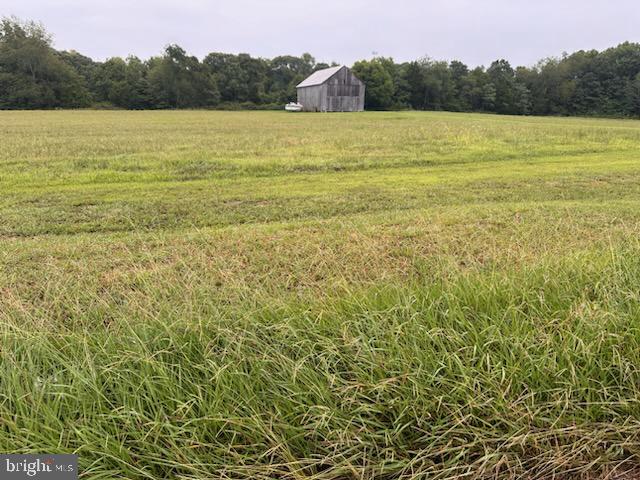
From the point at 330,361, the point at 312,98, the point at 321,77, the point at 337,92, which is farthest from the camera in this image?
the point at 312,98

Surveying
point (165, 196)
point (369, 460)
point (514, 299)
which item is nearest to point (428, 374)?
point (369, 460)

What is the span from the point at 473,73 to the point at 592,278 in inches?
3900

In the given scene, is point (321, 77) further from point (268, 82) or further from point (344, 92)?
point (268, 82)

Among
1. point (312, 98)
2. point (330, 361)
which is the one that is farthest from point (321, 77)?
point (330, 361)

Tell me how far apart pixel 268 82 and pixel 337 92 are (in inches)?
1114

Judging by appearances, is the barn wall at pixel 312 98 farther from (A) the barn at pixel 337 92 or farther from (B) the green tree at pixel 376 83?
(B) the green tree at pixel 376 83

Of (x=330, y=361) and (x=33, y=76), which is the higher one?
(x=33, y=76)

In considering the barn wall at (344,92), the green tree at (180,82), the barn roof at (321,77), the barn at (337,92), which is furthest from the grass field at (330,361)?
the green tree at (180,82)

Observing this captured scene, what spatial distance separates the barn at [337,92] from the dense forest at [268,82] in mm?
8469

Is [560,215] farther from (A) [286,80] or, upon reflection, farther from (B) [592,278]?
(A) [286,80]

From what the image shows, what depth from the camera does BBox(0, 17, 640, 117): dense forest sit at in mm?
80625

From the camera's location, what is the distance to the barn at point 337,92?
74000mm

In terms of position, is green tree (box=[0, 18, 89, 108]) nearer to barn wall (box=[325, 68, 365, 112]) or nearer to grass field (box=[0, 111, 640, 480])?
barn wall (box=[325, 68, 365, 112])

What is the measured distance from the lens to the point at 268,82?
9775 cm
